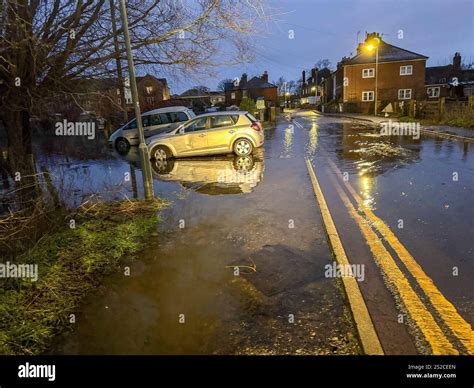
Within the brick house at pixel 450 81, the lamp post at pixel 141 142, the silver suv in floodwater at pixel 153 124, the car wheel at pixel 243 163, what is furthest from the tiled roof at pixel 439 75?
the lamp post at pixel 141 142

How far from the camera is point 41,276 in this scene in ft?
13.4

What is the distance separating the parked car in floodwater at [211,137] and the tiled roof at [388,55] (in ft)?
144

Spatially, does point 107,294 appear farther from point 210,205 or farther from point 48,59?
point 48,59

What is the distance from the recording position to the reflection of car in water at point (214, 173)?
337 inches

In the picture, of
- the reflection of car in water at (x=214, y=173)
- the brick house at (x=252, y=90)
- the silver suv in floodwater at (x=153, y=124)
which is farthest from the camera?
the brick house at (x=252, y=90)

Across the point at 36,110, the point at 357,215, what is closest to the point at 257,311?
the point at 357,215

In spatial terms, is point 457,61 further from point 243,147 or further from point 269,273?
point 269,273

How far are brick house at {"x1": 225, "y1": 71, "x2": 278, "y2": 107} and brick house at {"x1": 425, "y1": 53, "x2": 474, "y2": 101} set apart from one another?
30455 millimetres

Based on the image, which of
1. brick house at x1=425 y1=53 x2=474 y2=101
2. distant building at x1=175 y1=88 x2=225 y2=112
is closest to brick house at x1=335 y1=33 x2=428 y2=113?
brick house at x1=425 y1=53 x2=474 y2=101

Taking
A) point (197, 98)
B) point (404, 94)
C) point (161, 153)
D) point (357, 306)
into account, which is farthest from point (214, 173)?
point (197, 98)

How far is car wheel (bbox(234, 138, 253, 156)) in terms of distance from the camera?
41.5 feet

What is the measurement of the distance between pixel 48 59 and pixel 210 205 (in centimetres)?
382

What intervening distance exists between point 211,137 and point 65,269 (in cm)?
886

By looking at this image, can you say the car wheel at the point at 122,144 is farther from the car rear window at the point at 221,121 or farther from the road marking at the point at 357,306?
the road marking at the point at 357,306
